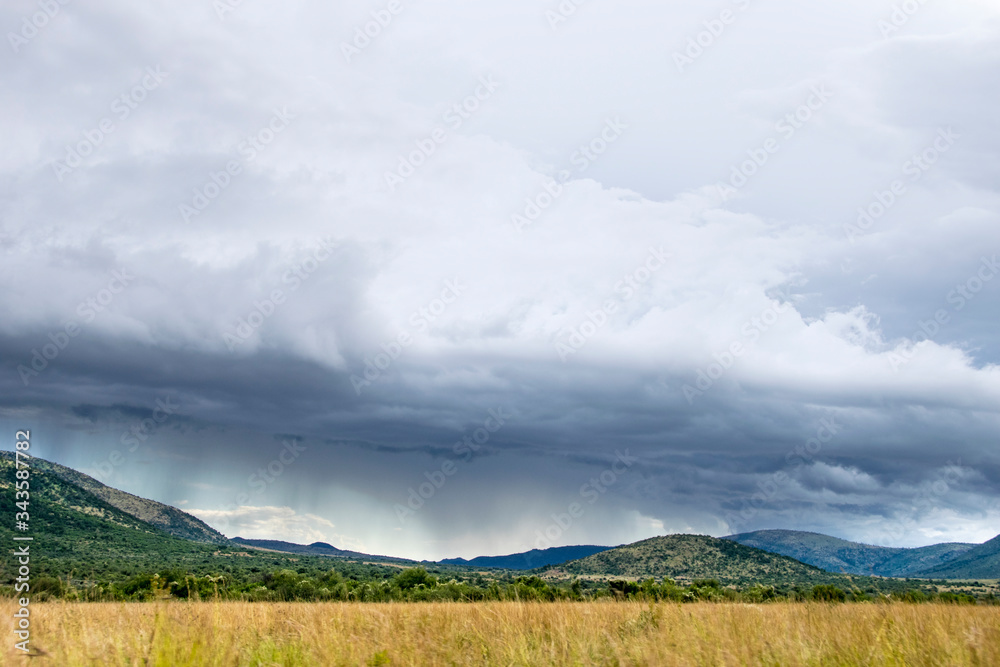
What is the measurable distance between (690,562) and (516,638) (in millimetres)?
123239

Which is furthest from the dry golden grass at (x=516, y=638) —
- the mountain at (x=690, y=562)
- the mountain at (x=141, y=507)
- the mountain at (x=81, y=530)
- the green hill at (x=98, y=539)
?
the mountain at (x=141, y=507)

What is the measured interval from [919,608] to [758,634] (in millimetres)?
6244

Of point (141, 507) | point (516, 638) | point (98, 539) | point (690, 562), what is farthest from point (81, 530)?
point (516, 638)

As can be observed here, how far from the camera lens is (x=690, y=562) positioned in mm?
121188

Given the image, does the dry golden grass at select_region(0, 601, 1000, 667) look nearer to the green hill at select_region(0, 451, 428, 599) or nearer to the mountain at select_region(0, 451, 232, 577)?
the green hill at select_region(0, 451, 428, 599)

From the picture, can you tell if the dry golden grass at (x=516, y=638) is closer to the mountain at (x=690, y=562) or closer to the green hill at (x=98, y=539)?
the green hill at (x=98, y=539)

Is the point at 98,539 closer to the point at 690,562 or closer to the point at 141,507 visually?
the point at 141,507

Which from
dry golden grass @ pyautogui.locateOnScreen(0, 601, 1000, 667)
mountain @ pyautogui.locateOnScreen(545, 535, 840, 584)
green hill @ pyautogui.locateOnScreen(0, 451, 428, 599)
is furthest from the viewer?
mountain @ pyautogui.locateOnScreen(545, 535, 840, 584)

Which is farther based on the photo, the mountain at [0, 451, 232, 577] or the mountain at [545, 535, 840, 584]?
the mountain at [545, 535, 840, 584]

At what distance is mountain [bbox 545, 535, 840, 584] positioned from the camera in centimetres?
10906

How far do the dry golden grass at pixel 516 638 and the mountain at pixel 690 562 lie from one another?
99225 millimetres

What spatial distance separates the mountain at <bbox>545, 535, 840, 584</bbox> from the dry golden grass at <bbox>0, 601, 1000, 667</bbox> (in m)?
99.2

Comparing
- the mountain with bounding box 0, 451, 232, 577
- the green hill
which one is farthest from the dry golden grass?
the mountain with bounding box 0, 451, 232, 577

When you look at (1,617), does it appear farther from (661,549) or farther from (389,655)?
(661,549)
